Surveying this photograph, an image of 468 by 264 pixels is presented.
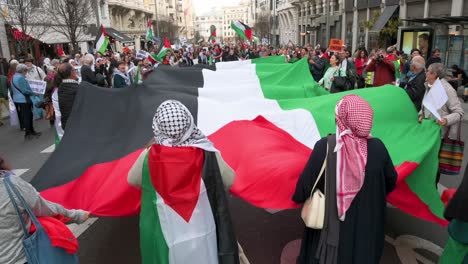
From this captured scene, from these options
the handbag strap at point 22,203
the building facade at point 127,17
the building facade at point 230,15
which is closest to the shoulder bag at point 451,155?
the handbag strap at point 22,203

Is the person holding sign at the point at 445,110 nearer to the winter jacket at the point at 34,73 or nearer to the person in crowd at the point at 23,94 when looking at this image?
the person in crowd at the point at 23,94

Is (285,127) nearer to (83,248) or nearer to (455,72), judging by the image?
(83,248)

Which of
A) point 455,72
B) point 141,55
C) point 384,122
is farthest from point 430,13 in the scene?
point 384,122

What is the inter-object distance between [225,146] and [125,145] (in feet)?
3.38

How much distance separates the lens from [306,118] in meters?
4.27

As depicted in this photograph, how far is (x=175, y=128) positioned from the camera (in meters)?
2.48

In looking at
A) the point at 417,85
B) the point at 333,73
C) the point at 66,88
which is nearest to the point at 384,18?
the point at 333,73

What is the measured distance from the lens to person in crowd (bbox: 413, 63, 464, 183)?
4.66 m

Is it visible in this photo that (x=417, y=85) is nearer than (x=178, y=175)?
No

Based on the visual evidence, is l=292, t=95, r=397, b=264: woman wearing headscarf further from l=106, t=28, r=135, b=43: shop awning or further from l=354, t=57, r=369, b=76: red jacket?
l=106, t=28, r=135, b=43: shop awning

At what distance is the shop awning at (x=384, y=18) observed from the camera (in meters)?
24.3

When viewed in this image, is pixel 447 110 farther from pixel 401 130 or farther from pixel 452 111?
pixel 401 130

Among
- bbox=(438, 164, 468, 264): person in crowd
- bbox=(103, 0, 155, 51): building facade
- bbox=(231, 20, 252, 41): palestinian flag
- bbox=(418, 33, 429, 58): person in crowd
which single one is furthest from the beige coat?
bbox=(103, 0, 155, 51): building facade

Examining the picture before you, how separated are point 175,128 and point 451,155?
384cm
